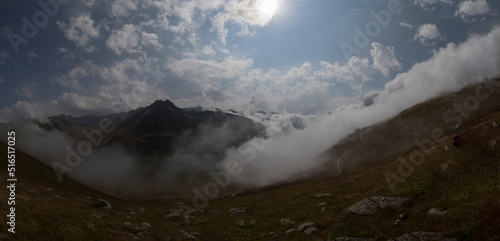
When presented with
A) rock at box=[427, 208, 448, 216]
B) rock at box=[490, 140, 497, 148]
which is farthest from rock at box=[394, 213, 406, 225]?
rock at box=[490, 140, 497, 148]

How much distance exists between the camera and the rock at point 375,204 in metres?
26.3

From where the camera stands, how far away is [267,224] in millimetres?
38969

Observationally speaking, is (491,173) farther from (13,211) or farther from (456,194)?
(13,211)

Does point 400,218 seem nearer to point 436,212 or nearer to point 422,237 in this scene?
point 436,212

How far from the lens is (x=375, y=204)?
27.2 m

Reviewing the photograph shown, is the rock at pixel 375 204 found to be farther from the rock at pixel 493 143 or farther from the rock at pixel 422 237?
the rock at pixel 493 143

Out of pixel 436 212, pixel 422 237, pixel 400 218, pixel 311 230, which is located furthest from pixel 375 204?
pixel 422 237

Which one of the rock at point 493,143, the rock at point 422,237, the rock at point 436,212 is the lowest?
the rock at point 422,237

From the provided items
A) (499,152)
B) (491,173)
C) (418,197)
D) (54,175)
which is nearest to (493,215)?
(418,197)

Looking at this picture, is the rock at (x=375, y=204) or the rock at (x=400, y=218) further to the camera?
the rock at (x=375, y=204)

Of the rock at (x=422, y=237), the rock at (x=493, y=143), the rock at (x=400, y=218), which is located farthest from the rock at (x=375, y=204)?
the rock at (x=493, y=143)

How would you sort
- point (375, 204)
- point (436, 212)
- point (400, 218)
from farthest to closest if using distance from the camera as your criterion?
point (375, 204)
point (400, 218)
point (436, 212)

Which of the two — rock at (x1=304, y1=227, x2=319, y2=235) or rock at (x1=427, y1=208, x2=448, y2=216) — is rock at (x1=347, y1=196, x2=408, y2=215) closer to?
rock at (x1=427, y1=208, x2=448, y2=216)

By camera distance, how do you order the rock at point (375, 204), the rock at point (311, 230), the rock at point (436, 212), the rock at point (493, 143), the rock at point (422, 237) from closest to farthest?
the rock at point (422, 237) → the rock at point (436, 212) → the rock at point (375, 204) → the rock at point (311, 230) → the rock at point (493, 143)
